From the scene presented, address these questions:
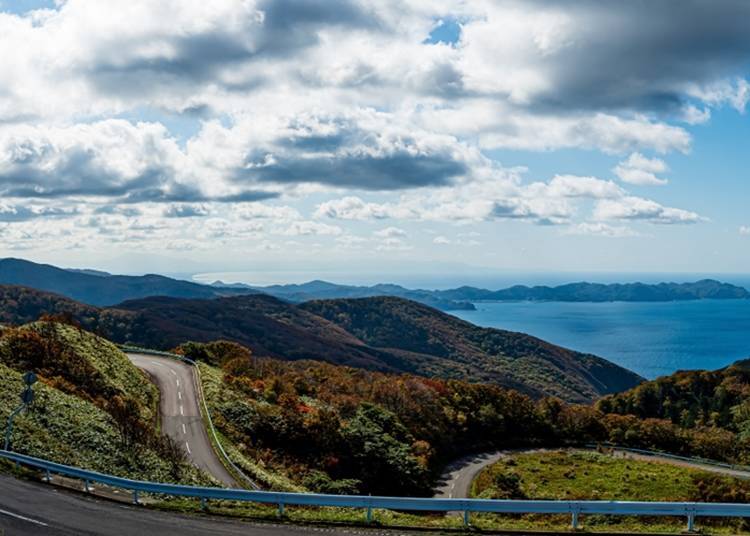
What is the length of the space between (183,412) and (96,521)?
26.2 meters

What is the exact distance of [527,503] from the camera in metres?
14.6

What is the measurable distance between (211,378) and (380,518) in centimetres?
3696

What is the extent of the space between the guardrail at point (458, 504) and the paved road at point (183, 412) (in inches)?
404

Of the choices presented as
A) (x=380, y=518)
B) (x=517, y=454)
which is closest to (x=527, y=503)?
(x=380, y=518)

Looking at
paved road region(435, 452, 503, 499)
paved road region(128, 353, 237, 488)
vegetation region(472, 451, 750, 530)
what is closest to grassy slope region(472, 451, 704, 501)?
vegetation region(472, 451, 750, 530)

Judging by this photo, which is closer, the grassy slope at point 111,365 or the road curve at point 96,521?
the road curve at point 96,521

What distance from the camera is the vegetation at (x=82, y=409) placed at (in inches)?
877

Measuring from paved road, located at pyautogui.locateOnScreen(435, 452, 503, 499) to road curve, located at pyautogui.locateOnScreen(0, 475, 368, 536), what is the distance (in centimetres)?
2911

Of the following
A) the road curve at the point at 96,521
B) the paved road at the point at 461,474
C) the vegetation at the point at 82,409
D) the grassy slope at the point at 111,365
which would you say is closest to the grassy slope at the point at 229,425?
the vegetation at the point at 82,409

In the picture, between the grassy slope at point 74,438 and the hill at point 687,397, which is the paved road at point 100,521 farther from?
the hill at point 687,397

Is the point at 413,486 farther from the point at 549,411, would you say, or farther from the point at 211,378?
the point at 549,411

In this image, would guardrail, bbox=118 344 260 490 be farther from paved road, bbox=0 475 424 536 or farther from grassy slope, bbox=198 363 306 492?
paved road, bbox=0 475 424 536

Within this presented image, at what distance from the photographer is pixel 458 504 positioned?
14719 mm

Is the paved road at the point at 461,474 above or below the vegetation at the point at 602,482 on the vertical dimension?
below
